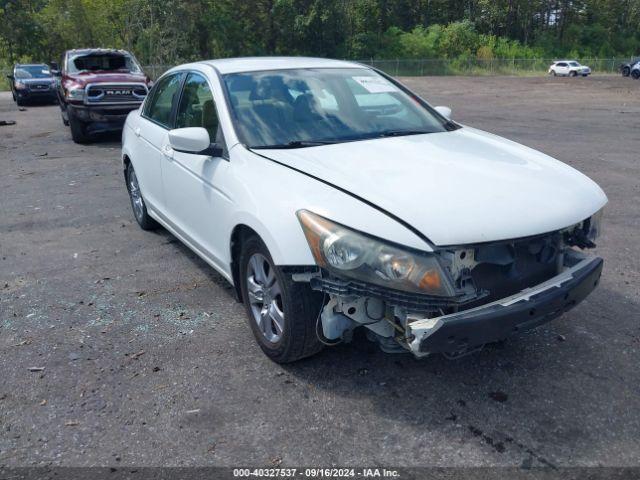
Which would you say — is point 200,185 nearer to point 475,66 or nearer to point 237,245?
point 237,245

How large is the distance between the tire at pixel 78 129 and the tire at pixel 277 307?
9938mm

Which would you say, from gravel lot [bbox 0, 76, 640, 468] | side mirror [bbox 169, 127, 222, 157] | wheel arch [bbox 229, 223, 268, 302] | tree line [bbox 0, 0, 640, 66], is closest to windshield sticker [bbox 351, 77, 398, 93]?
side mirror [bbox 169, 127, 222, 157]

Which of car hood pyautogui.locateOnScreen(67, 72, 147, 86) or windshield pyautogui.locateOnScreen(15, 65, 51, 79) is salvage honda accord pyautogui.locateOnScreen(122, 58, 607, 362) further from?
windshield pyautogui.locateOnScreen(15, 65, 51, 79)

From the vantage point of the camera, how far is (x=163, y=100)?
5371 millimetres

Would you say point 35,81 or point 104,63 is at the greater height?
point 104,63

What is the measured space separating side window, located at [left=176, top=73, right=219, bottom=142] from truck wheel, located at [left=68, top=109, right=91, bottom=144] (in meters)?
8.39

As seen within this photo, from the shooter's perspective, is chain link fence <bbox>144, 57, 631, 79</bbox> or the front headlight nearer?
the front headlight

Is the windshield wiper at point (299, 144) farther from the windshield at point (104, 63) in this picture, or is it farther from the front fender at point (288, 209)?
the windshield at point (104, 63)

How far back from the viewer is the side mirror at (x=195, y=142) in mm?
3836

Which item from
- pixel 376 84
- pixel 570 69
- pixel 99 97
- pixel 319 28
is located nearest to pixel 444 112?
pixel 376 84

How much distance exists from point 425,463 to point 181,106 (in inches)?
133

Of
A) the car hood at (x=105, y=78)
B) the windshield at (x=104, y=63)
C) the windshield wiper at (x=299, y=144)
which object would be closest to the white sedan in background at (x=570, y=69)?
the windshield at (x=104, y=63)

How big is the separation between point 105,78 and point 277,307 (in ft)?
33.4

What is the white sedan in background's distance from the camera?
48.4 metres
